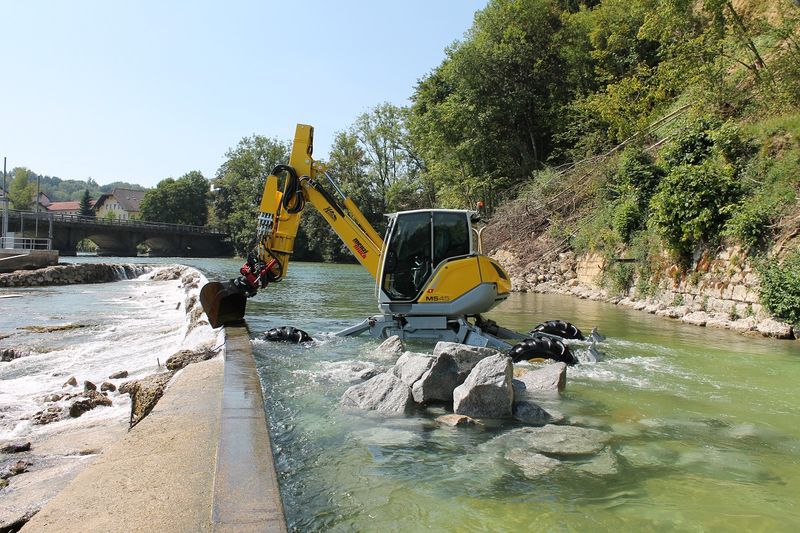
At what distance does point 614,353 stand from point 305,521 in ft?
24.2

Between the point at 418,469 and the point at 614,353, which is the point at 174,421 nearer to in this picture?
the point at 418,469

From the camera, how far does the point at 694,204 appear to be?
13.9m

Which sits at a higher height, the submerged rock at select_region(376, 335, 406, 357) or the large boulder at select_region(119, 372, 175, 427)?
the submerged rock at select_region(376, 335, 406, 357)

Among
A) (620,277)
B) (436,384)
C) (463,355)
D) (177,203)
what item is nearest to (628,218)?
(620,277)

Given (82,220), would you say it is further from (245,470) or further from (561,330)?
(245,470)

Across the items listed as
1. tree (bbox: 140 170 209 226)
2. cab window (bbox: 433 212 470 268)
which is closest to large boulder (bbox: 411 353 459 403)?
cab window (bbox: 433 212 470 268)

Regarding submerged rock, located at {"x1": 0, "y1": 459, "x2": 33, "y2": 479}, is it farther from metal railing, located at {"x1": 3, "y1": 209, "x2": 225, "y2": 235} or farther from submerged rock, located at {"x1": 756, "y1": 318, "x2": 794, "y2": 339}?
metal railing, located at {"x1": 3, "y1": 209, "x2": 225, "y2": 235}

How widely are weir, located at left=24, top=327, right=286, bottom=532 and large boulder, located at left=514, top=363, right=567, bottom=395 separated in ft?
11.2

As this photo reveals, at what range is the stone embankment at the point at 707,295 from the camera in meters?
11.8

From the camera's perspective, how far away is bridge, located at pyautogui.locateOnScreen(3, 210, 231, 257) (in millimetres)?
57675

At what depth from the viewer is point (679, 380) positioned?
7723 mm

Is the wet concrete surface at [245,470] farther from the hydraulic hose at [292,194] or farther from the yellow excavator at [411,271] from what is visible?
the hydraulic hose at [292,194]

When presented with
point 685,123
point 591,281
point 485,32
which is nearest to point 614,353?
point 685,123

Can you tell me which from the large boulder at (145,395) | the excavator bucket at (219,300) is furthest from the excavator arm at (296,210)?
the large boulder at (145,395)
